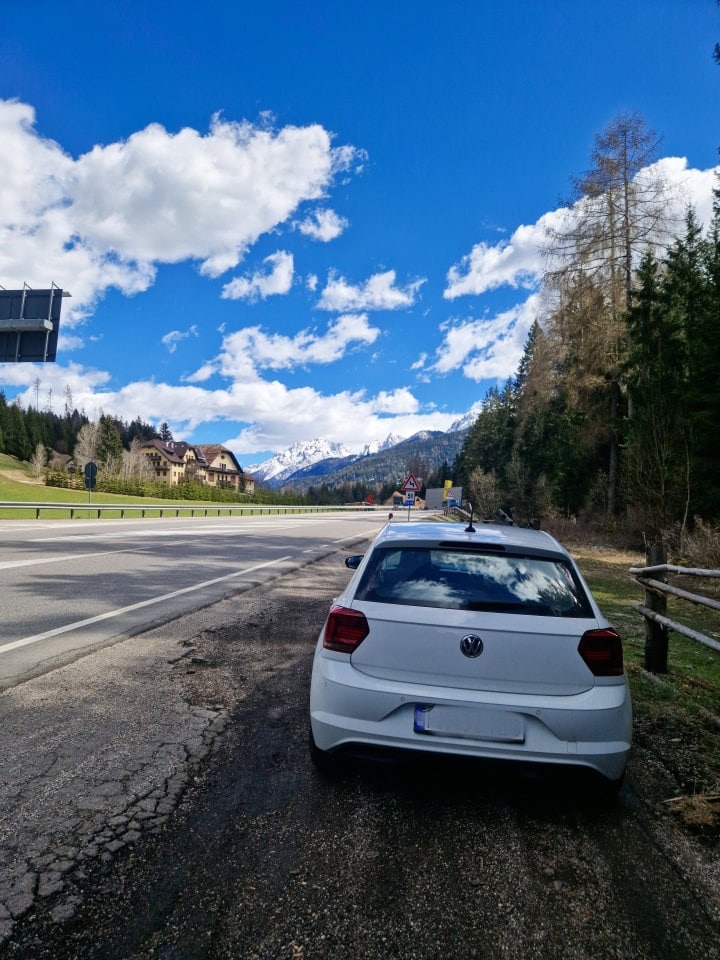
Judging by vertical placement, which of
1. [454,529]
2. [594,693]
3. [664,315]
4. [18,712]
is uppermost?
[664,315]

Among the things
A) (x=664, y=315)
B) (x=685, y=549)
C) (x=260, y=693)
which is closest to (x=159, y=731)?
(x=260, y=693)

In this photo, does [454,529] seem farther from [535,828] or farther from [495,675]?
[535,828]

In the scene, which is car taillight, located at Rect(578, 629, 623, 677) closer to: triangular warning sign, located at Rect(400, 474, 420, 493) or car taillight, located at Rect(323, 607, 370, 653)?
car taillight, located at Rect(323, 607, 370, 653)

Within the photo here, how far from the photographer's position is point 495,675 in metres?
2.87

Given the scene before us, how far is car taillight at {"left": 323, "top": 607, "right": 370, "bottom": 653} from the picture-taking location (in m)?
3.05

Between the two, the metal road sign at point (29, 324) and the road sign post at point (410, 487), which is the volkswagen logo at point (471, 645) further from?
the road sign post at point (410, 487)

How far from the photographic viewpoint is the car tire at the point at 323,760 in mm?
3064

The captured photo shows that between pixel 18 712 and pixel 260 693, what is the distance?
5.69 ft

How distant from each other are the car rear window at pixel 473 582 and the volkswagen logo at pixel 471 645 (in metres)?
0.19

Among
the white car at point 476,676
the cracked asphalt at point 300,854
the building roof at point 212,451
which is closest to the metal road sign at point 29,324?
the cracked asphalt at point 300,854

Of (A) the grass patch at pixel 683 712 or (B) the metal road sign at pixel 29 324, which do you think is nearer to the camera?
(A) the grass patch at pixel 683 712

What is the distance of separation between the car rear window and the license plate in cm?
53

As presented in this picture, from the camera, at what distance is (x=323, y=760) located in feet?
10.2

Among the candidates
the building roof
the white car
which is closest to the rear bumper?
the white car
